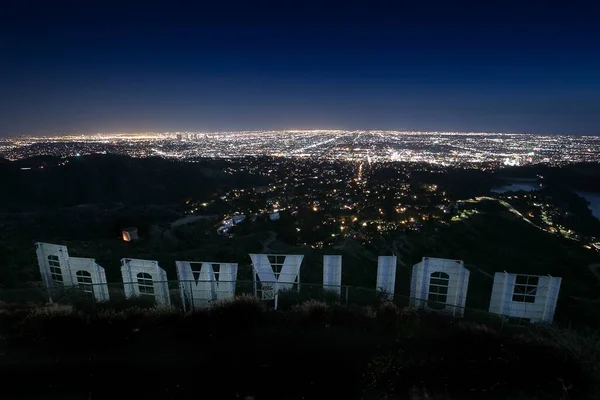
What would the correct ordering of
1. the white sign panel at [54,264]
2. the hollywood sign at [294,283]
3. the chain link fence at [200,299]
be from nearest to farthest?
the chain link fence at [200,299]
the hollywood sign at [294,283]
the white sign panel at [54,264]

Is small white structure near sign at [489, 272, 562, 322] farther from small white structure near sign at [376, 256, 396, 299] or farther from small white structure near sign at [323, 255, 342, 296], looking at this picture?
small white structure near sign at [323, 255, 342, 296]

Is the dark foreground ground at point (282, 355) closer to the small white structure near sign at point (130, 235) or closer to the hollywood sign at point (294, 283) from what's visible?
the hollywood sign at point (294, 283)

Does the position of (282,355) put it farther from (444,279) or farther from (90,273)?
(90,273)

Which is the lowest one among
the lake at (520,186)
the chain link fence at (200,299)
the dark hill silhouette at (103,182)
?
the lake at (520,186)

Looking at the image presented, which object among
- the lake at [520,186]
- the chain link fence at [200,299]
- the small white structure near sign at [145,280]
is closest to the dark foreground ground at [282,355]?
the chain link fence at [200,299]

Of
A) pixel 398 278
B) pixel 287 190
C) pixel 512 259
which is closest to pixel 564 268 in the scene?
pixel 512 259

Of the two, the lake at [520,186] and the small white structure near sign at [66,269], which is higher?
the small white structure near sign at [66,269]
